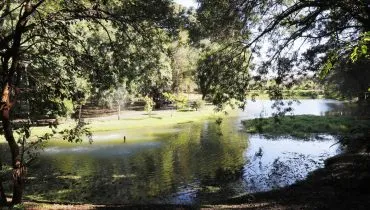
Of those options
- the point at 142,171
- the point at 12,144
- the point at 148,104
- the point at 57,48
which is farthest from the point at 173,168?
the point at 148,104

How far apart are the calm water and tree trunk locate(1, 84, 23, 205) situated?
23.7 ft

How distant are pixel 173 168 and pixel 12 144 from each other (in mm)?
15437

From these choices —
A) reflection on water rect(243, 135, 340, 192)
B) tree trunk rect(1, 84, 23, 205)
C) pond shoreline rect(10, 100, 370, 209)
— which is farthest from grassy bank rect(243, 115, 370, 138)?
tree trunk rect(1, 84, 23, 205)

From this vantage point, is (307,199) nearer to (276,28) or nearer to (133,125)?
(276,28)

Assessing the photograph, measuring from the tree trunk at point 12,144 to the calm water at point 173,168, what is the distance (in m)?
7.22

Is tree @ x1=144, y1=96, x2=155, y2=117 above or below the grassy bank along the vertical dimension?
above

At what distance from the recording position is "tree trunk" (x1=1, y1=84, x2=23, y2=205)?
425 inches

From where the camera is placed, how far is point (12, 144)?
1149 centimetres

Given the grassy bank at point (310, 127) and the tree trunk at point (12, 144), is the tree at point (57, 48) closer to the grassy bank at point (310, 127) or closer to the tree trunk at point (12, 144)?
the tree trunk at point (12, 144)

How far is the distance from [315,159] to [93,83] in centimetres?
2020

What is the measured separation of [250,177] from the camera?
2331 centimetres

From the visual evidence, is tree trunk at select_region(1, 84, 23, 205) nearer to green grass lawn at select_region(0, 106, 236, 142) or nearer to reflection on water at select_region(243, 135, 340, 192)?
reflection on water at select_region(243, 135, 340, 192)

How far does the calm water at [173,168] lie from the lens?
20.2 m

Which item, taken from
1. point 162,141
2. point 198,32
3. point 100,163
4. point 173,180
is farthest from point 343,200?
point 162,141
